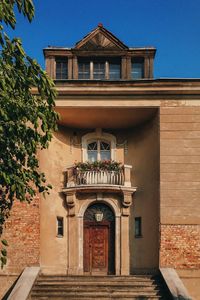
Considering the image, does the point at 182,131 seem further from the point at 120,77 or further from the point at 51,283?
the point at 51,283

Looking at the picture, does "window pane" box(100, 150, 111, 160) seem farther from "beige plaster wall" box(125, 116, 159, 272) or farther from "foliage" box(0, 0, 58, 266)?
"foliage" box(0, 0, 58, 266)

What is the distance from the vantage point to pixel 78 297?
16891 mm

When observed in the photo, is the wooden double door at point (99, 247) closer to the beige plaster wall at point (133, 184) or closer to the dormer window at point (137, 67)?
the beige plaster wall at point (133, 184)

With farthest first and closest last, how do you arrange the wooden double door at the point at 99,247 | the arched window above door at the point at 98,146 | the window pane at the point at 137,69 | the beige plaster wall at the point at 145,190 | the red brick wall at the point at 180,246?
the window pane at the point at 137,69, the arched window above door at the point at 98,146, the wooden double door at the point at 99,247, the beige plaster wall at the point at 145,190, the red brick wall at the point at 180,246

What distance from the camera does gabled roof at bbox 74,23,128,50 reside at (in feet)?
73.6

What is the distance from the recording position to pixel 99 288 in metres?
17.5

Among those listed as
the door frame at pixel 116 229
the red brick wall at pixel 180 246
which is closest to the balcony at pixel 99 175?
the door frame at pixel 116 229

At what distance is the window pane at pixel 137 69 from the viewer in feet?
73.2

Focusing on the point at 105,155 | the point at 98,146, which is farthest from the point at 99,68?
the point at 105,155

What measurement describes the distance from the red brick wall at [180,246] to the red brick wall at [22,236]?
4.59 meters

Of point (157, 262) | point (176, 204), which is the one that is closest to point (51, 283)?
point (157, 262)

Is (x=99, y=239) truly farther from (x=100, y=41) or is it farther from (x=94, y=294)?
(x=100, y=41)

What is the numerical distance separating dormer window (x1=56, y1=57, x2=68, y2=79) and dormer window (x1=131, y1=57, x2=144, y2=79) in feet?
9.41

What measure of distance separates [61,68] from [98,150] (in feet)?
12.7
